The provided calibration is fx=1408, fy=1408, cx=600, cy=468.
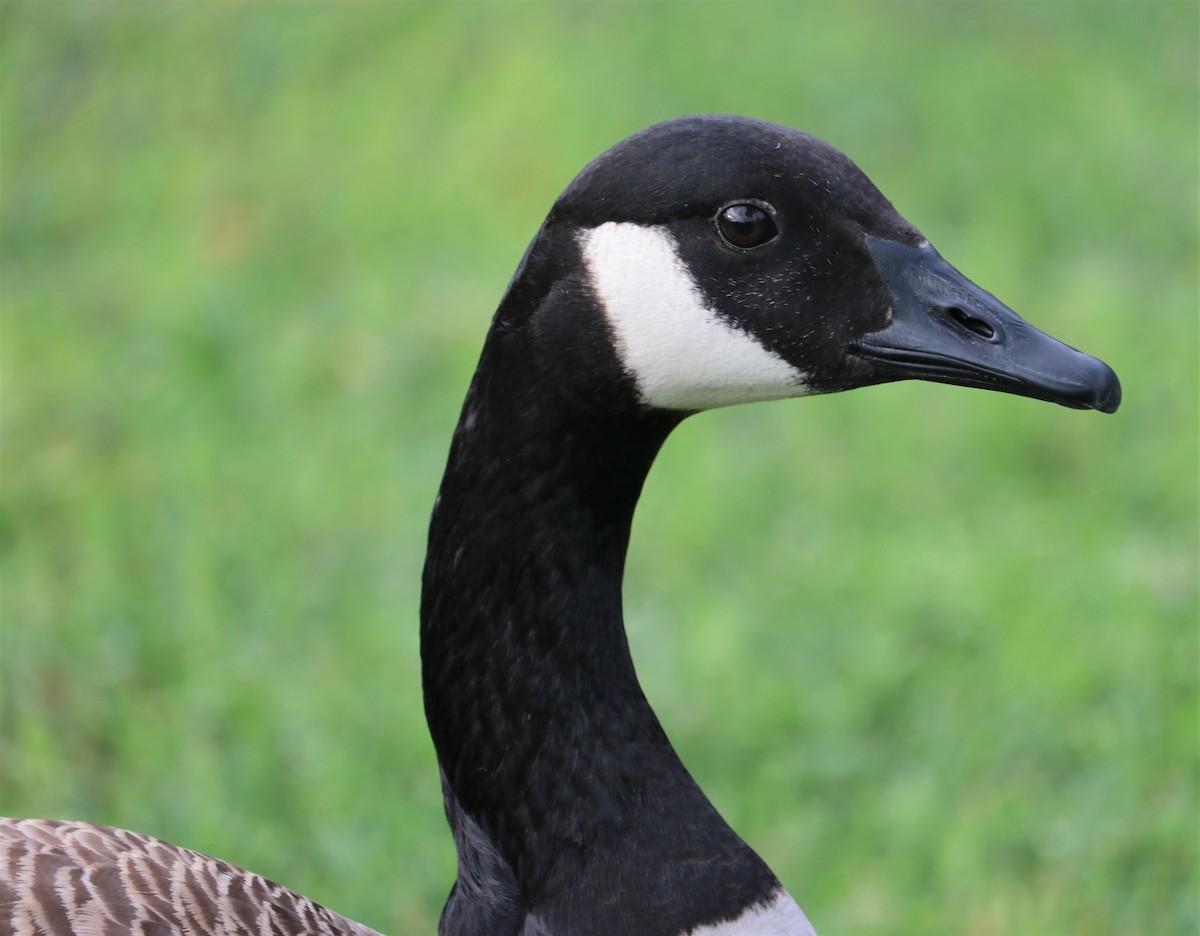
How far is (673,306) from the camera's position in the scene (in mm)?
2117

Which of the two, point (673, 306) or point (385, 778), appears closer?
point (673, 306)

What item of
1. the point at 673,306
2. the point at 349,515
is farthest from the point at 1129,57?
the point at 673,306

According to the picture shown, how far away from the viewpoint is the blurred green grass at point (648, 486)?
3949mm

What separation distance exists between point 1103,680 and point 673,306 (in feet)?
9.65

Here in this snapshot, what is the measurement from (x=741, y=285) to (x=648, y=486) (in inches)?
137

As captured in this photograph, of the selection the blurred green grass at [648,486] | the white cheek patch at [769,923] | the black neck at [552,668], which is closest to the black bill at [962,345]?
the black neck at [552,668]

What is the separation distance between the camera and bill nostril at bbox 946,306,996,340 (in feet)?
6.85

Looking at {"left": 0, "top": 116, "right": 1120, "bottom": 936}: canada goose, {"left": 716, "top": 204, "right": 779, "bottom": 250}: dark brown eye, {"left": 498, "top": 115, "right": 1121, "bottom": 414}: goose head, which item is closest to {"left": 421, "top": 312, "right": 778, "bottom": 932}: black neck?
{"left": 0, "top": 116, "right": 1120, "bottom": 936}: canada goose

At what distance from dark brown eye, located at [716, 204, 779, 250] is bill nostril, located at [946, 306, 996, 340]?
290 millimetres

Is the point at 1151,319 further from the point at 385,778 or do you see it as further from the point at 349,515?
the point at 385,778

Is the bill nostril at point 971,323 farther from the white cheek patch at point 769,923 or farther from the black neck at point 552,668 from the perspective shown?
the white cheek patch at point 769,923

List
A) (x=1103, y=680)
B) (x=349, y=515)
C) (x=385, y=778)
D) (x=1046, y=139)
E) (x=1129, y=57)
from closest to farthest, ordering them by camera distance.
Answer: (x=385, y=778), (x=1103, y=680), (x=349, y=515), (x=1046, y=139), (x=1129, y=57)

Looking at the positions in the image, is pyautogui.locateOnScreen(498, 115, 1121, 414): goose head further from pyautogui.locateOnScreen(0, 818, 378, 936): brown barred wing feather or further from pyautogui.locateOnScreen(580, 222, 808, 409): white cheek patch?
pyautogui.locateOnScreen(0, 818, 378, 936): brown barred wing feather

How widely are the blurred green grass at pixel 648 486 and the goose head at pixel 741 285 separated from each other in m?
2.07
